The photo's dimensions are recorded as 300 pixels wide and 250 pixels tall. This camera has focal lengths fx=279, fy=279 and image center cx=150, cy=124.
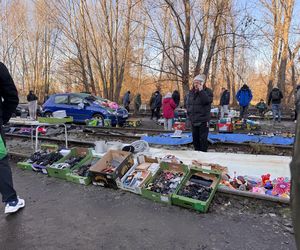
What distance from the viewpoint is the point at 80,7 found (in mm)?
21922

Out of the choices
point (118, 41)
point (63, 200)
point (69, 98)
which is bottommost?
point (63, 200)

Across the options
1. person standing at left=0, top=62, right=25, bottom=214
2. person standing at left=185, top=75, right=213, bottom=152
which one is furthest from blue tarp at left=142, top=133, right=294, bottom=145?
person standing at left=0, top=62, right=25, bottom=214

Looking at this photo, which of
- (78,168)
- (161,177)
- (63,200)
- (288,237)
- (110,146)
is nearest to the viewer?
(288,237)

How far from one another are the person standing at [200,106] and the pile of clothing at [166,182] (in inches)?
74.4

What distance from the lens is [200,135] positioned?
21.2ft

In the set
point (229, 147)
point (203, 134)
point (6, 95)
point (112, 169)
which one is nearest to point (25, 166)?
point (112, 169)

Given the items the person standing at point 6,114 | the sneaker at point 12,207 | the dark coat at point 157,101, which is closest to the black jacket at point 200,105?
the person standing at point 6,114

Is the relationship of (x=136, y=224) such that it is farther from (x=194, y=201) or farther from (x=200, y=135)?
(x=200, y=135)

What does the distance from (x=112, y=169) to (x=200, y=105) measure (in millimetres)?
2477

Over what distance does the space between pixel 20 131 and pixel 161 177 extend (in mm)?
8736

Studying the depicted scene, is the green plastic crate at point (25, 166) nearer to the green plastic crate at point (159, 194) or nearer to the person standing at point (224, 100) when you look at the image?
the green plastic crate at point (159, 194)

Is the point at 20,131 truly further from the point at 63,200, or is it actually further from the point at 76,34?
the point at 76,34

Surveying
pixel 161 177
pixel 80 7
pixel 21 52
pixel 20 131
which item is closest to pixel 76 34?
pixel 80 7

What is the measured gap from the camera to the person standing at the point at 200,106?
6051 millimetres
